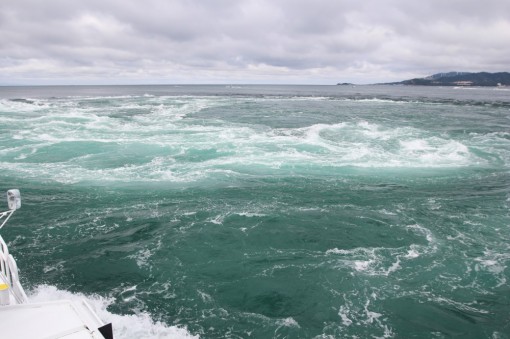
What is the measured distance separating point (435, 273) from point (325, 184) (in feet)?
42.3

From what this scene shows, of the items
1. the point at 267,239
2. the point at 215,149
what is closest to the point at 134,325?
the point at 267,239

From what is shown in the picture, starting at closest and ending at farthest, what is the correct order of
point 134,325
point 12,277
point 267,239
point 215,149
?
point 12,277, point 134,325, point 267,239, point 215,149

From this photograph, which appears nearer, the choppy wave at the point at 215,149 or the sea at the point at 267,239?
the sea at the point at 267,239

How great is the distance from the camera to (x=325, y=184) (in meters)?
29.0

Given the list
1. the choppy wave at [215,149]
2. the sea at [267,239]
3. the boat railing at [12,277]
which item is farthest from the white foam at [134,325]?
the choppy wave at [215,149]

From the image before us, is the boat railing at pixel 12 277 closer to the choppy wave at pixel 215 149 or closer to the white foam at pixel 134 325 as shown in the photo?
the white foam at pixel 134 325

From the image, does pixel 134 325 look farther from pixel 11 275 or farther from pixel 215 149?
pixel 215 149

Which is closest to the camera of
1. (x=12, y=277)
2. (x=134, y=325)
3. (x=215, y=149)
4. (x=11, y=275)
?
(x=12, y=277)

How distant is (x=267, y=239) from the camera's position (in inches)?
800

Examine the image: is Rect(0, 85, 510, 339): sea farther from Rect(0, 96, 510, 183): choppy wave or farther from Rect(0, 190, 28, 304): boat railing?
Rect(0, 190, 28, 304): boat railing

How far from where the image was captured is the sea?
14.4 metres

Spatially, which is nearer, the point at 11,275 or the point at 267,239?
the point at 11,275

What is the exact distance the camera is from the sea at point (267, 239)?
566 inches

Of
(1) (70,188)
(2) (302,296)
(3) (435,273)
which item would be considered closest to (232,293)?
(2) (302,296)
